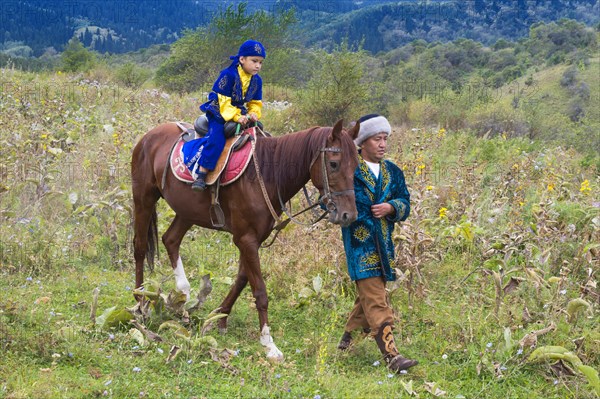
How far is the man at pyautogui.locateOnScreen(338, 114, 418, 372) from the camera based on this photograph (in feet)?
14.6

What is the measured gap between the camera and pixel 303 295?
5648mm

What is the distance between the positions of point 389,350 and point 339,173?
4.64ft

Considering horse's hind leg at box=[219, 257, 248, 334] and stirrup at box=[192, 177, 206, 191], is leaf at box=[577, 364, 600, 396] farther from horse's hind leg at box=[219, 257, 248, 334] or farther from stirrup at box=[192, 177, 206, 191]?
stirrup at box=[192, 177, 206, 191]

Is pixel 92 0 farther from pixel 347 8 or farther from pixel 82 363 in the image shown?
pixel 82 363

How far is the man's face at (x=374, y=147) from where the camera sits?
14.5ft

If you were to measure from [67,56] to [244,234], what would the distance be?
98.5ft

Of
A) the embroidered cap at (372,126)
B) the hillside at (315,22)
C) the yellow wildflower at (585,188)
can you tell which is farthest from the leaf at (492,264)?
the hillside at (315,22)

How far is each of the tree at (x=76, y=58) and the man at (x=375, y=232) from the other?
25.7m

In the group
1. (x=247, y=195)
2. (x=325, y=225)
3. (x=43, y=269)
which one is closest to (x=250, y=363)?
(x=247, y=195)

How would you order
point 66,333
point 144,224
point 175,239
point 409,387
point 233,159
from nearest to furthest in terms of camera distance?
point 409,387, point 66,333, point 233,159, point 175,239, point 144,224

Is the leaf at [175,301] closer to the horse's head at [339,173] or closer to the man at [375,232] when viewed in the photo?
the man at [375,232]

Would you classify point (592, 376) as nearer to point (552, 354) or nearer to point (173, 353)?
point (552, 354)

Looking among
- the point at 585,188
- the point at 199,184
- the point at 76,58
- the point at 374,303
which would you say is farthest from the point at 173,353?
the point at 76,58

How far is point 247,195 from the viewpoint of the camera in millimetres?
4758
